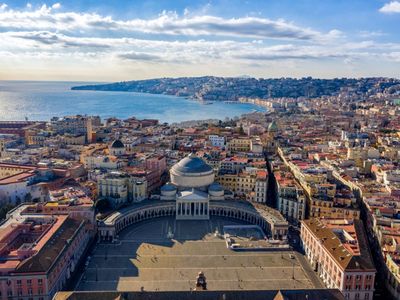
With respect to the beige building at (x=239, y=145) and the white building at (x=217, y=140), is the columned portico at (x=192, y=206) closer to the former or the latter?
the beige building at (x=239, y=145)

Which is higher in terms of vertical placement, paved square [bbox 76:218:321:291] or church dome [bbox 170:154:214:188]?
church dome [bbox 170:154:214:188]

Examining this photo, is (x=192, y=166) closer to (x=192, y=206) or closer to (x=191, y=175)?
(x=191, y=175)

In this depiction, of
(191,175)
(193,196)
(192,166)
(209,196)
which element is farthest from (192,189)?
A: (192,166)

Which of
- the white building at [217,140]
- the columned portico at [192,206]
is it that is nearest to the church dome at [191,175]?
the columned portico at [192,206]

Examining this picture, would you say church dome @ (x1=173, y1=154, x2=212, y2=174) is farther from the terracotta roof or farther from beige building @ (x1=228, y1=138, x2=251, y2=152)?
beige building @ (x1=228, y1=138, x2=251, y2=152)

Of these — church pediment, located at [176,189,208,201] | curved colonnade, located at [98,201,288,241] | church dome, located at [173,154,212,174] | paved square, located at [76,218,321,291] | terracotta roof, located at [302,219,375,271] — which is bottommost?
paved square, located at [76,218,321,291]

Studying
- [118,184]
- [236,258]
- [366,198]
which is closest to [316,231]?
[236,258]

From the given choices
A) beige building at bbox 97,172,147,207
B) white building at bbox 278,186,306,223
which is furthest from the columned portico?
white building at bbox 278,186,306,223

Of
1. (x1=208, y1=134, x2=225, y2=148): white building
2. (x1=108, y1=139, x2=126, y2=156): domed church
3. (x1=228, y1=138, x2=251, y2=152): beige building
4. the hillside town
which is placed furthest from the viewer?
(x1=208, y1=134, x2=225, y2=148): white building
